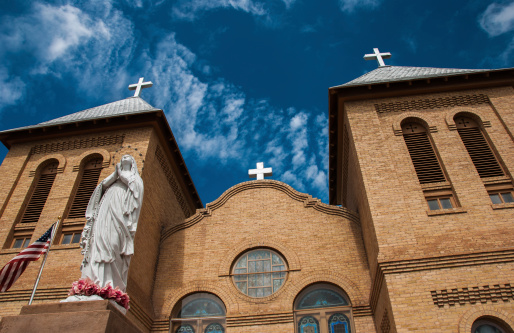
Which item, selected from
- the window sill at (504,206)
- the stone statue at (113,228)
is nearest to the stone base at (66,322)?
the stone statue at (113,228)

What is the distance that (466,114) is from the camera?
14.0 meters

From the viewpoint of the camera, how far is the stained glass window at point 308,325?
1151cm

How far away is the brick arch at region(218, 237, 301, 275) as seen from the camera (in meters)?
12.9

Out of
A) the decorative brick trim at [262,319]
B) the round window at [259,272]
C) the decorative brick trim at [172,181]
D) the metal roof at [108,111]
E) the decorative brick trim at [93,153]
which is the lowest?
the decorative brick trim at [262,319]

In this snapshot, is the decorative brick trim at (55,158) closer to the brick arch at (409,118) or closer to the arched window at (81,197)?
the arched window at (81,197)

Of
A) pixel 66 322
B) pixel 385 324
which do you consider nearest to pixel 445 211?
pixel 385 324

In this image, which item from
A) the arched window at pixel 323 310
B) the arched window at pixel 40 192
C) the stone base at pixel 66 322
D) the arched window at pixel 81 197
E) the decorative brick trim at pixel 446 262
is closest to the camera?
the stone base at pixel 66 322

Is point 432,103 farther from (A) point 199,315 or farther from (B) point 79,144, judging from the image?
(B) point 79,144

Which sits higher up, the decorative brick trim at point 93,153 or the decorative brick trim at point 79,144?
the decorative brick trim at point 79,144

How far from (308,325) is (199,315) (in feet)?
9.94

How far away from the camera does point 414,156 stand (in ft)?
42.7

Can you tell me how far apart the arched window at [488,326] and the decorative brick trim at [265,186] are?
4924 mm

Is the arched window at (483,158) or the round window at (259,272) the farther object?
the round window at (259,272)

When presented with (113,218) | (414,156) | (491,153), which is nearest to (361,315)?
(414,156)
